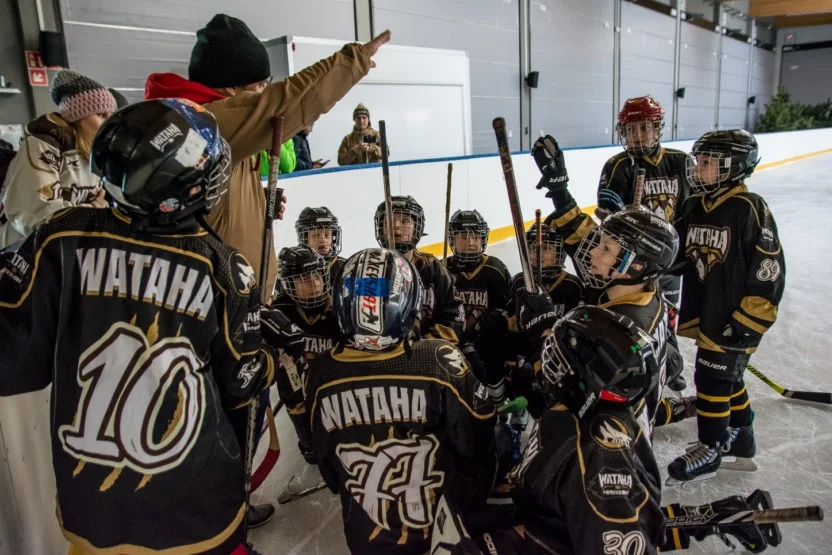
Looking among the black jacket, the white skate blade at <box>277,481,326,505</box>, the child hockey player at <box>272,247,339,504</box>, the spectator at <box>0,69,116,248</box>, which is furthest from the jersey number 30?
the black jacket

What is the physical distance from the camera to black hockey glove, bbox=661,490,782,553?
1453mm

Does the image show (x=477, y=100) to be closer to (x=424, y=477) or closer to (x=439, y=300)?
(x=439, y=300)

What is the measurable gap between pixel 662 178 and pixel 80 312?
259cm

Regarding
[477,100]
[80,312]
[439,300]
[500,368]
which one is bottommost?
[500,368]

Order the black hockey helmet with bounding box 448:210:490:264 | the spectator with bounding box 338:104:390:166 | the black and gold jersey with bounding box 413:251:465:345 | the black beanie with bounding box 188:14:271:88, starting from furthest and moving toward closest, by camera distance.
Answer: the spectator with bounding box 338:104:390:166 < the black hockey helmet with bounding box 448:210:490:264 < the black and gold jersey with bounding box 413:251:465:345 < the black beanie with bounding box 188:14:271:88

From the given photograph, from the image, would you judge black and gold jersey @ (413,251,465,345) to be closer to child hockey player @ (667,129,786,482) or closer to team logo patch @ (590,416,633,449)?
child hockey player @ (667,129,786,482)

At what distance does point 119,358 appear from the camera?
3.26 feet

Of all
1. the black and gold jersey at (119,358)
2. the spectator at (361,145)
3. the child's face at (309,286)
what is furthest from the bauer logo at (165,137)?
the spectator at (361,145)

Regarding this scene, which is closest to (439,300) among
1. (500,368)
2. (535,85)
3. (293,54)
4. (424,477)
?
(500,368)

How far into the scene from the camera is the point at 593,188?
7.88 metres

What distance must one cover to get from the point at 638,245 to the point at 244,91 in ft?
3.75

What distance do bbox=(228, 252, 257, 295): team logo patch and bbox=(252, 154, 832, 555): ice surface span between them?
3.52 feet

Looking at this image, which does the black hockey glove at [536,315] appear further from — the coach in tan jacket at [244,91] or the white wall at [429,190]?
the white wall at [429,190]

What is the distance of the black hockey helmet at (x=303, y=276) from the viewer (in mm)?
2012
